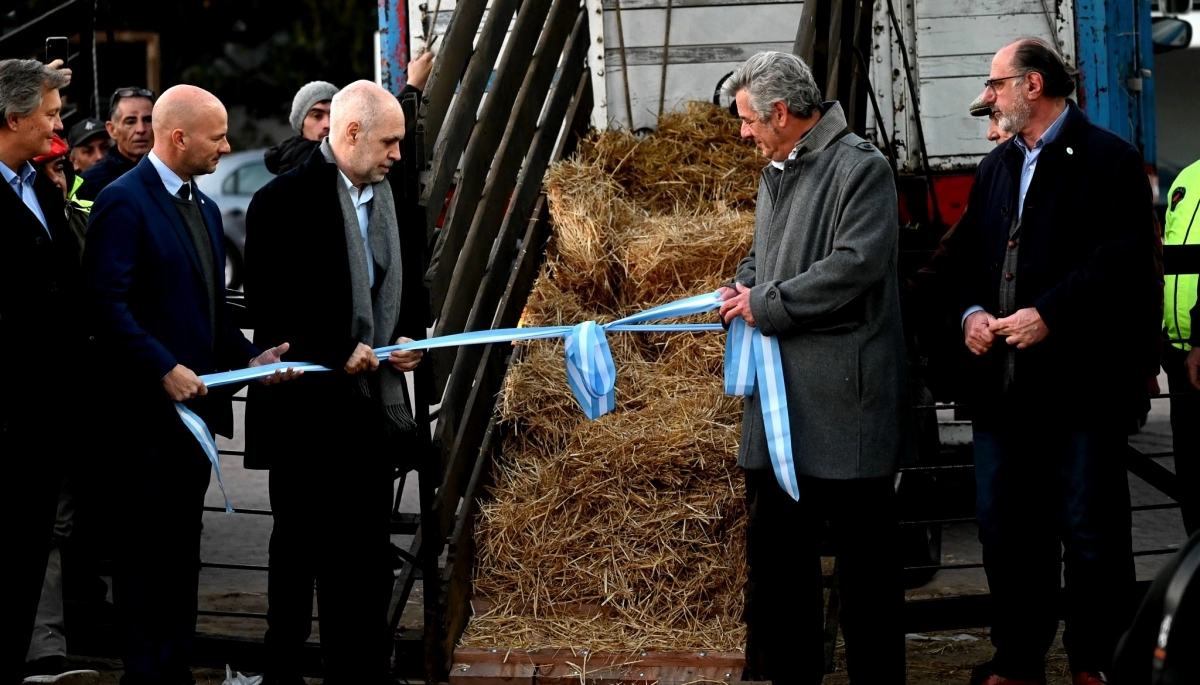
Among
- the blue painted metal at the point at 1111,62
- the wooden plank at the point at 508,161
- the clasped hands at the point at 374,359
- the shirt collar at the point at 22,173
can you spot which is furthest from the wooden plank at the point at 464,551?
the blue painted metal at the point at 1111,62

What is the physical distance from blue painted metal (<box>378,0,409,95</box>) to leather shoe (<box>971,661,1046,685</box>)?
4260 millimetres

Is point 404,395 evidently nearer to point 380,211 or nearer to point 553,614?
point 380,211

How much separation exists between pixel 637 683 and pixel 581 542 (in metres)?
0.60

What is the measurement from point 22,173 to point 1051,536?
3.50 metres

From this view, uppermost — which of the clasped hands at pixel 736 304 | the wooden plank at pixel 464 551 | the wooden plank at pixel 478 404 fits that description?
the clasped hands at pixel 736 304

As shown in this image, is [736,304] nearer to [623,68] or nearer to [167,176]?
[167,176]

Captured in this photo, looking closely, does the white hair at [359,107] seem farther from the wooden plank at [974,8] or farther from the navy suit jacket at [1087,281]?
the wooden plank at [974,8]

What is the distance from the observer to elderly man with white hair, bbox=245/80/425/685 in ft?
15.0

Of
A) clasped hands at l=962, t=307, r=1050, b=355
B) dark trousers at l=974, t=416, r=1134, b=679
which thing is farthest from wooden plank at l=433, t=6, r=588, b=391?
dark trousers at l=974, t=416, r=1134, b=679

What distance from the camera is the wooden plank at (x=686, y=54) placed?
23.4 feet

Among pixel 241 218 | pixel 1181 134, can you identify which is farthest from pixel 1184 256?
pixel 1181 134

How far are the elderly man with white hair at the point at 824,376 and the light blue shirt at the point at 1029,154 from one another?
469 millimetres

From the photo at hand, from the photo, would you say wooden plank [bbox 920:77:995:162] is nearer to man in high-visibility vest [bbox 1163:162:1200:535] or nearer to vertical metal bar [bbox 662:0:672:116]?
vertical metal bar [bbox 662:0:672:116]

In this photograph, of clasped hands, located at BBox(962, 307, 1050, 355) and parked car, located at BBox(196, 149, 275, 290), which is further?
parked car, located at BBox(196, 149, 275, 290)
